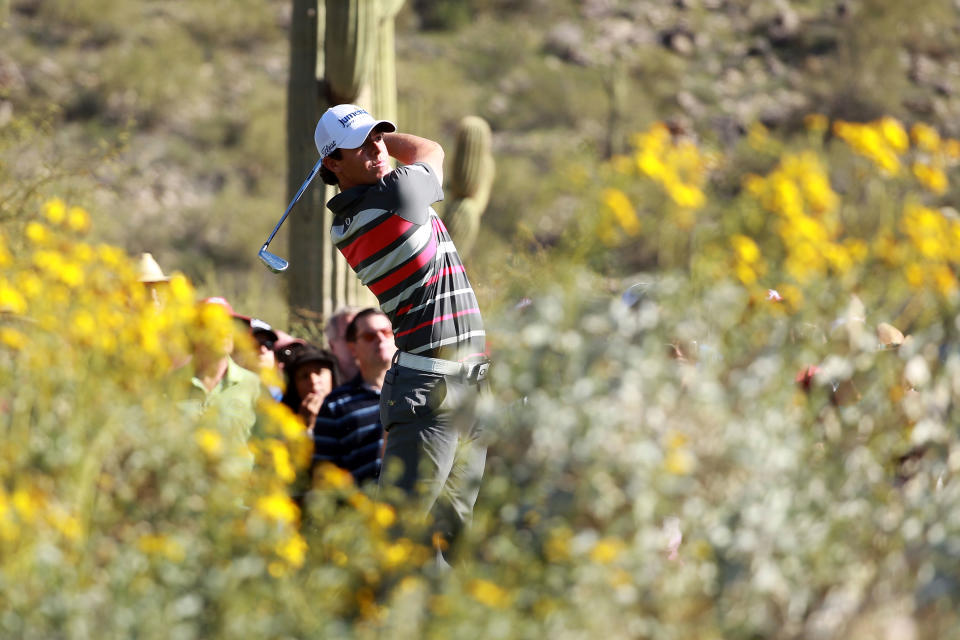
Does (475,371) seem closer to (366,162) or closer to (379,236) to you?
(379,236)

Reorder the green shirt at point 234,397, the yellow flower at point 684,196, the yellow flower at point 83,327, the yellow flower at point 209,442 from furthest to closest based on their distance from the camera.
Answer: the yellow flower at point 684,196
the green shirt at point 234,397
the yellow flower at point 83,327
the yellow flower at point 209,442

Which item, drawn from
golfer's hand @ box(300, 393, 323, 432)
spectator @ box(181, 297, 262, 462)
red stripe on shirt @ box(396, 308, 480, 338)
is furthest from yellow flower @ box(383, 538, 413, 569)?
golfer's hand @ box(300, 393, 323, 432)

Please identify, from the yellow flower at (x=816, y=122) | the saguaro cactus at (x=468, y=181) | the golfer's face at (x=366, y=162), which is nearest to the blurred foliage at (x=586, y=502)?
the golfer's face at (x=366, y=162)

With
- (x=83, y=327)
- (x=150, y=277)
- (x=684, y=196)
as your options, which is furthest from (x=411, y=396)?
(x=684, y=196)

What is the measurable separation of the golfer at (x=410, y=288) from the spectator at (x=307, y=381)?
1.45m

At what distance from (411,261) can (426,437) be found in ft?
1.64

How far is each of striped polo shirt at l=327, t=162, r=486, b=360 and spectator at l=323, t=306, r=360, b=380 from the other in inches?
61.6

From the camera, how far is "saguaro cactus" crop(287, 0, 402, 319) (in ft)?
22.4

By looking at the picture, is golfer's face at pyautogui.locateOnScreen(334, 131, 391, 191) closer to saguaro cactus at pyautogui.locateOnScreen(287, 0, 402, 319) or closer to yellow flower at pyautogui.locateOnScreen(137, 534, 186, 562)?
yellow flower at pyautogui.locateOnScreen(137, 534, 186, 562)

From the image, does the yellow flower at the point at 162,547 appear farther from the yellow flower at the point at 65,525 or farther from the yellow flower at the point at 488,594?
the yellow flower at the point at 488,594

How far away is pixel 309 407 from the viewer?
4.82 meters

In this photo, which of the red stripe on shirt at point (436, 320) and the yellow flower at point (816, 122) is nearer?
the red stripe on shirt at point (436, 320)

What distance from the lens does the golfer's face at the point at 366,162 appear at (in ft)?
11.0

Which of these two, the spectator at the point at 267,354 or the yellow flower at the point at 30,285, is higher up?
the yellow flower at the point at 30,285
